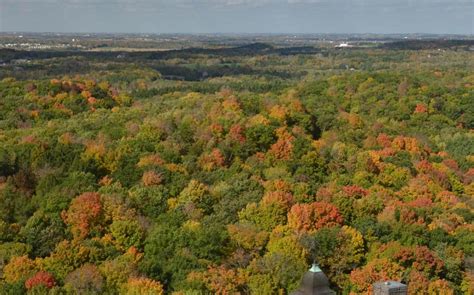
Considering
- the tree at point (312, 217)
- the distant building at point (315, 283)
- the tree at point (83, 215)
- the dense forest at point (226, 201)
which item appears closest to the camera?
the distant building at point (315, 283)

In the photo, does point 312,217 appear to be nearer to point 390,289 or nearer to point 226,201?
point 226,201

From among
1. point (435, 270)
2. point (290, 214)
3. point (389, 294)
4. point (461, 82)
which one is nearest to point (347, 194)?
point (290, 214)

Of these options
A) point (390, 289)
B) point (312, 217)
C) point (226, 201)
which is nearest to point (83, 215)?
point (226, 201)

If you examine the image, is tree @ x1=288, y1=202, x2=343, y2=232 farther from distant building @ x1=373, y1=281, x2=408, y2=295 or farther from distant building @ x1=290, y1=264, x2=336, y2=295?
distant building @ x1=290, y1=264, x2=336, y2=295

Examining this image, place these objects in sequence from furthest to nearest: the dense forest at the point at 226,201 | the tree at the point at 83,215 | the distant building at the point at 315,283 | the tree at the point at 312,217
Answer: the tree at the point at 312,217 → the tree at the point at 83,215 → the dense forest at the point at 226,201 → the distant building at the point at 315,283

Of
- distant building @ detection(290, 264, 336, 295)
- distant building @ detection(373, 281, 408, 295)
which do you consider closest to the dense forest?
distant building @ detection(373, 281, 408, 295)

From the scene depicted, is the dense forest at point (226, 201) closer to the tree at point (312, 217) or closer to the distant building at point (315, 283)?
the tree at point (312, 217)

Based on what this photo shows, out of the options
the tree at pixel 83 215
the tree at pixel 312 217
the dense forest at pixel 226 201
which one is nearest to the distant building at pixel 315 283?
the dense forest at pixel 226 201

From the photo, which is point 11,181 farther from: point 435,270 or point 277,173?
point 435,270
